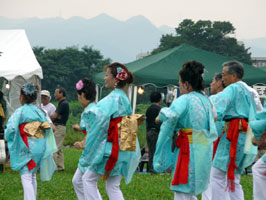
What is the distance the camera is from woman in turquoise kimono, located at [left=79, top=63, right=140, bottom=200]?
5152 mm

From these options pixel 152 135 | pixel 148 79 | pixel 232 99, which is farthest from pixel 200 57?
pixel 232 99

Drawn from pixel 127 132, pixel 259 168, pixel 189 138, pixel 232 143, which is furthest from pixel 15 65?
pixel 259 168

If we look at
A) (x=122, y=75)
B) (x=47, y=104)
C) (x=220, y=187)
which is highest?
(x=122, y=75)

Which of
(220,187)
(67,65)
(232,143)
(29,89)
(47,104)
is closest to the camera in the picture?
(220,187)

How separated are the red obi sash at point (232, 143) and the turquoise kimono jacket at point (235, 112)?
0.05 meters

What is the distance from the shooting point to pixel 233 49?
150 ft

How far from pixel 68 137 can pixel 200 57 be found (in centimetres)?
1069

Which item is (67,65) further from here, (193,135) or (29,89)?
(193,135)

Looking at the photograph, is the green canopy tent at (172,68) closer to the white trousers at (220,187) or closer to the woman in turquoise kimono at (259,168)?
the white trousers at (220,187)

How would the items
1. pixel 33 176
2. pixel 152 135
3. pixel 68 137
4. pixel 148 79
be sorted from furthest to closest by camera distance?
pixel 68 137 → pixel 148 79 → pixel 152 135 → pixel 33 176

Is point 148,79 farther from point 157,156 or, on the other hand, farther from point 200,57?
point 157,156

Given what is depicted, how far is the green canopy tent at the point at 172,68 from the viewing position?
12.7 metres

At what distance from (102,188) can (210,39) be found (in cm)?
3977

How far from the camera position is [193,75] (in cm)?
474
